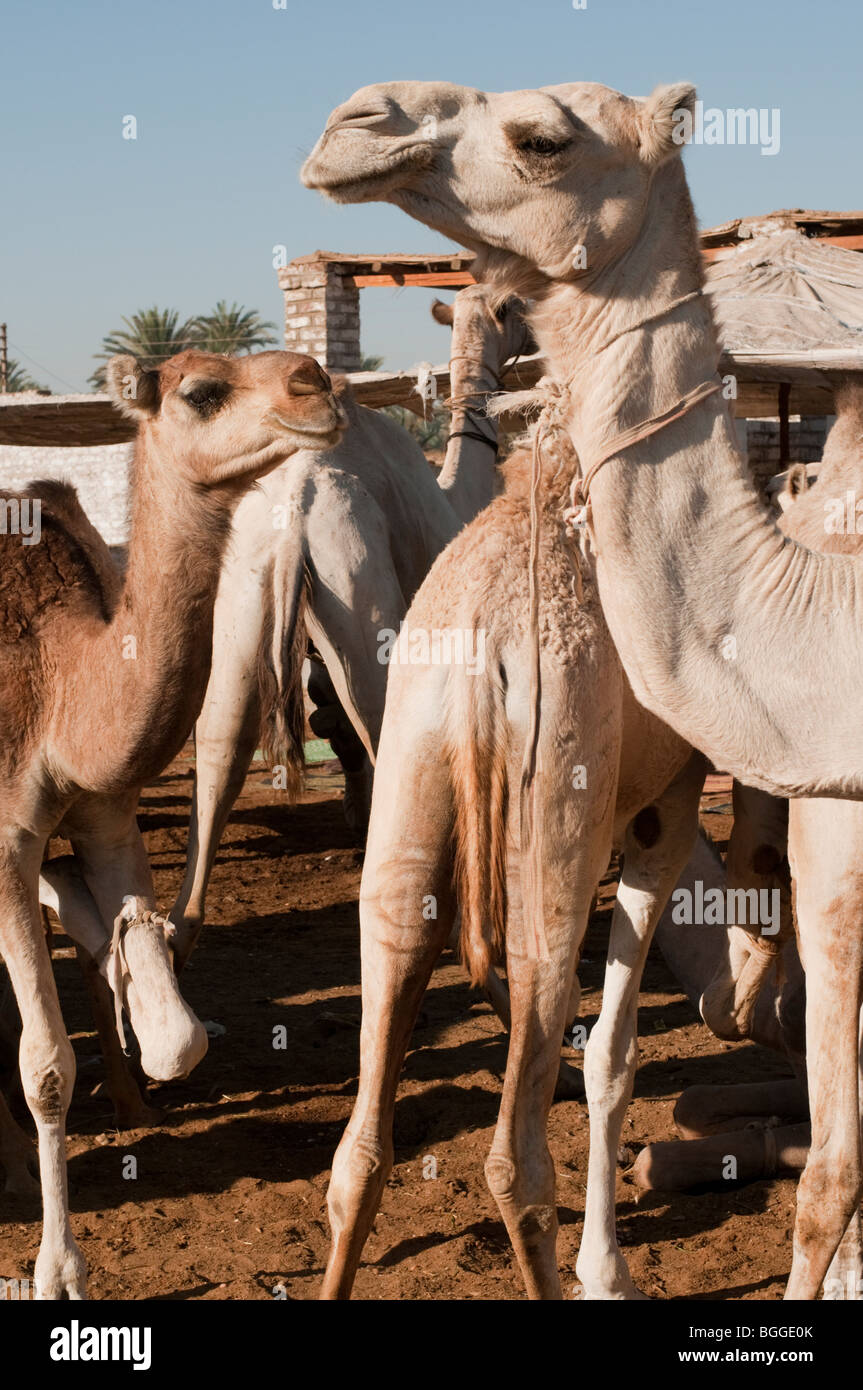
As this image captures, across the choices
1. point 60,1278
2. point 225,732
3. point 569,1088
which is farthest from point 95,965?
point 569,1088

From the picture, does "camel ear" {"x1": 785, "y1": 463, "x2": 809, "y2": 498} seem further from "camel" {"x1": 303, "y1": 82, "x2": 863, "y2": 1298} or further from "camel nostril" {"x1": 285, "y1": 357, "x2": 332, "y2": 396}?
"camel" {"x1": 303, "y1": 82, "x2": 863, "y2": 1298}

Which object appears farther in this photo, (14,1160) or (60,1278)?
(14,1160)

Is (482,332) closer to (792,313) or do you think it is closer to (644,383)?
(792,313)

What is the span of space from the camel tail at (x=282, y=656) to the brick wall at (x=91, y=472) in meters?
4.93

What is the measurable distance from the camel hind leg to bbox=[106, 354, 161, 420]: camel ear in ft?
3.95

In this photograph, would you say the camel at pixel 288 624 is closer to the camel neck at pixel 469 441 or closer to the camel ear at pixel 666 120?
the camel neck at pixel 469 441

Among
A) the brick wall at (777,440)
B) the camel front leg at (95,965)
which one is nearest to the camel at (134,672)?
the camel front leg at (95,965)

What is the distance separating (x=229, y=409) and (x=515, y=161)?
5.60 ft

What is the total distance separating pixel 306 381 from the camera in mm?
3639

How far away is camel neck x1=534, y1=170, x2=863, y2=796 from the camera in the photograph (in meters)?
2.25

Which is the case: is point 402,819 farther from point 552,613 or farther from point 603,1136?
point 603,1136

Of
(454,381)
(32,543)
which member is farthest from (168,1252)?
(454,381)

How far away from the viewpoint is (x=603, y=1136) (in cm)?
397

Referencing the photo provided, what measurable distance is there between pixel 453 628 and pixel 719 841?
20.6 ft
